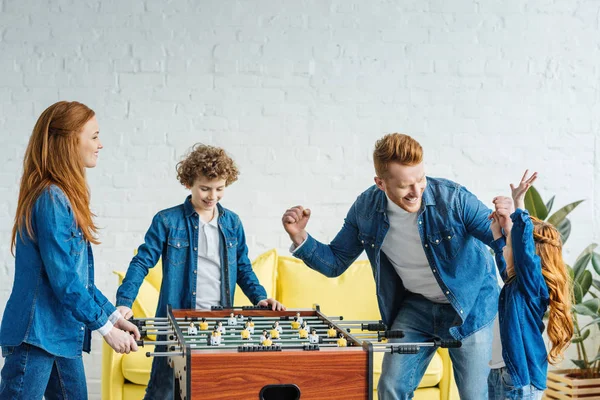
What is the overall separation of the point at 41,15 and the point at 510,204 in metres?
2.85

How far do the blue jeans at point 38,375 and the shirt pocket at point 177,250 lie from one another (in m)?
0.68

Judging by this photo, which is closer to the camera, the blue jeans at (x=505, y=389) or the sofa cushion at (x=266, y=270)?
the blue jeans at (x=505, y=389)

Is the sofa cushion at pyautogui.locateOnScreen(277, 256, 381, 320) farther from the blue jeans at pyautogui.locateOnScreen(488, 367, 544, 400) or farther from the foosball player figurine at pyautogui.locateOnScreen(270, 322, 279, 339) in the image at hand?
the foosball player figurine at pyautogui.locateOnScreen(270, 322, 279, 339)

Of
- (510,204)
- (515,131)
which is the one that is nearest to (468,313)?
(510,204)

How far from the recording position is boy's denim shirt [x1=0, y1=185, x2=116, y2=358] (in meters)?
2.38

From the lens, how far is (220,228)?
3.16 metres

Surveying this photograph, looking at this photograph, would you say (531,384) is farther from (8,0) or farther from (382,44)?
(8,0)

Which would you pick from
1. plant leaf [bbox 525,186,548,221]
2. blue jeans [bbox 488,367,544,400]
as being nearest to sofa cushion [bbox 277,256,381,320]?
plant leaf [bbox 525,186,548,221]

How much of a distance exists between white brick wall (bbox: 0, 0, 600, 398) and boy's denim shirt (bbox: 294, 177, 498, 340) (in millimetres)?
1501

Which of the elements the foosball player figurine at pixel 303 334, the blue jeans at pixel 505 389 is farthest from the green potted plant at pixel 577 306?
the foosball player figurine at pixel 303 334

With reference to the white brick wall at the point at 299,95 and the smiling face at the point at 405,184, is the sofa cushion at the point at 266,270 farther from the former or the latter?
the smiling face at the point at 405,184

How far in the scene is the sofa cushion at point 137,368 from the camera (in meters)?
3.56

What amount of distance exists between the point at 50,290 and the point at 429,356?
51.4 inches

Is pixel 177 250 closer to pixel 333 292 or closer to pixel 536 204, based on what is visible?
pixel 333 292
